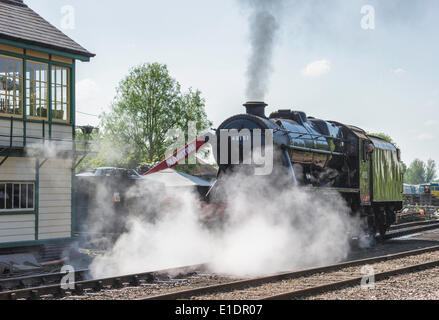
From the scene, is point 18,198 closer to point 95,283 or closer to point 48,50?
point 48,50

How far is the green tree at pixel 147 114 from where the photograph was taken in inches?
1479

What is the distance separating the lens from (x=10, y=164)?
451 inches

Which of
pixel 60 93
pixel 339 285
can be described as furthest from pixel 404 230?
pixel 60 93

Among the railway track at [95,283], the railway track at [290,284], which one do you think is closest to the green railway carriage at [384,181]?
the railway track at [290,284]

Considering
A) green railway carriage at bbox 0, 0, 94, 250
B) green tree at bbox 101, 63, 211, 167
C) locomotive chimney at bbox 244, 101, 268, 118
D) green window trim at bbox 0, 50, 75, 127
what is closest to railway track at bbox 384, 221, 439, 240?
locomotive chimney at bbox 244, 101, 268, 118

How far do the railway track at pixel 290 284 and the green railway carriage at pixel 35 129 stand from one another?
586 centimetres

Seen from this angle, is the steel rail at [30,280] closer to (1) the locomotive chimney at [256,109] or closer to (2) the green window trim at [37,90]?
(2) the green window trim at [37,90]

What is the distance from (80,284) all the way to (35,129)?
529cm

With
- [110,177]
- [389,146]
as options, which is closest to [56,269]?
[110,177]

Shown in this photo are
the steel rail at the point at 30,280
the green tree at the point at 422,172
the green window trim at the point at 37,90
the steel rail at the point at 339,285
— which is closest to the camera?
the steel rail at the point at 339,285

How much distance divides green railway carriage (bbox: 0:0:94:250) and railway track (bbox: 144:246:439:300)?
5.86 m

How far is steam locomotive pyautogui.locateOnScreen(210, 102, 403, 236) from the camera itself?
11906 mm

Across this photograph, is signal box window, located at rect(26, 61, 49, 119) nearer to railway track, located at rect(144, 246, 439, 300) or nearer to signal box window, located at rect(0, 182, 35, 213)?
signal box window, located at rect(0, 182, 35, 213)

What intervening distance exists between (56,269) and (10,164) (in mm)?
2575
